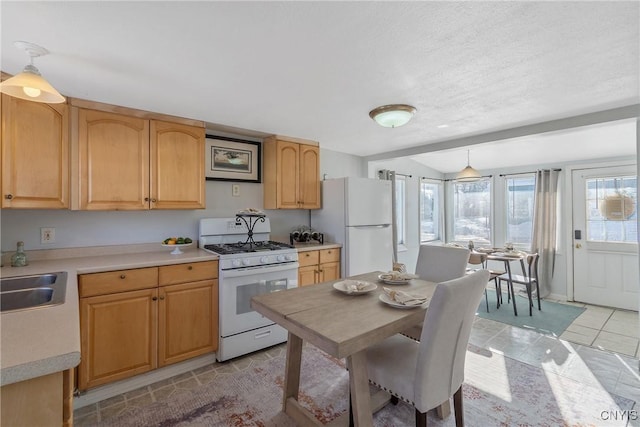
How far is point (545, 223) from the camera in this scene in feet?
14.7

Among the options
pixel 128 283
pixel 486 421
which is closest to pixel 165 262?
pixel 128 283

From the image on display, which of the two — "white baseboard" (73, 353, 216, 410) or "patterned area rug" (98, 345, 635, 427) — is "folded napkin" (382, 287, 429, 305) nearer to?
"patterned area rug" (98, 345, 635, 427)

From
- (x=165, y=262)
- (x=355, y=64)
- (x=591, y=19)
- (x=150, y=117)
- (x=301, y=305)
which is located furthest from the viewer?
(x=150, y=117)

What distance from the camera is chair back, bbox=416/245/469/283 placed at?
92.4 inches

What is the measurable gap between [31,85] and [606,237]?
599 cm

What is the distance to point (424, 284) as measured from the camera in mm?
2088

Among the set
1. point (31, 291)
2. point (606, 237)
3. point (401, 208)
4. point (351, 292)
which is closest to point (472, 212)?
point (401, 208)

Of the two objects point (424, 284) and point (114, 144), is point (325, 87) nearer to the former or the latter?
point (424, 284)

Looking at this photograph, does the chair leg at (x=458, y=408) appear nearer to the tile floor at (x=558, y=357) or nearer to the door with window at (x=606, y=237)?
the tile floor at (x=558, y=357)

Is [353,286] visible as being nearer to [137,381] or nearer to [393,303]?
[393,303]

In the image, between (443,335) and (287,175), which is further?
(287,175)

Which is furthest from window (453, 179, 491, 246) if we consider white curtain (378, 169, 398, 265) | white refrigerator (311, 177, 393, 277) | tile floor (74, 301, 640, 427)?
white refrigerator (311, 177, 393, 277)

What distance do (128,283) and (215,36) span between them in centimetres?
180

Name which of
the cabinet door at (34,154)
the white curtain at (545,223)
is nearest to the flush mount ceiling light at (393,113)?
the cabinet door at (34,154)
